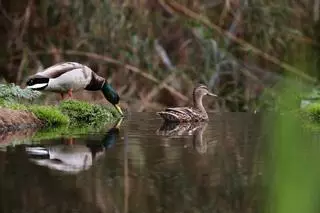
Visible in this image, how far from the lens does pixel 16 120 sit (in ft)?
22.5

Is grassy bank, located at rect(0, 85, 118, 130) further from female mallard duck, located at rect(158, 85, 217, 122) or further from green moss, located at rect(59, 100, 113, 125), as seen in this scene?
female mallard duck, located at rect(158, 85, 217, 122)

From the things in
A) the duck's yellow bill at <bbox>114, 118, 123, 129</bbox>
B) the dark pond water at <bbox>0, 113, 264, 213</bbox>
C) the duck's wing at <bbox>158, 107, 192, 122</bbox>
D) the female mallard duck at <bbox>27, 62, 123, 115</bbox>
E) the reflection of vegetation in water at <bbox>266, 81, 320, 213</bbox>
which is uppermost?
the female mallard duck at <bbox>27, 62, 123, 115</bbox>

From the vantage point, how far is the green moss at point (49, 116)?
7238 mm

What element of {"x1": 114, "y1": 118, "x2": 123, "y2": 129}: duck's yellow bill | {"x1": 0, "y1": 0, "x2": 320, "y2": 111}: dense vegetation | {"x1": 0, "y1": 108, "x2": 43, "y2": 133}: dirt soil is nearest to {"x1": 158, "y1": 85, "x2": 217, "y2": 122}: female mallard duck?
{"x1": 114, "y1": 118, "x2": 123, "y2": 129}: duck's yellow bill

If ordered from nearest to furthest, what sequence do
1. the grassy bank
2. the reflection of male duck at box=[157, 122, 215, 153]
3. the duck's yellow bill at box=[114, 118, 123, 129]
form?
the reflection of male duck at box=[157, 122, 215, 153] → the grassy bank → the duck's yellow bill at box=[114, 118, 123, 129]

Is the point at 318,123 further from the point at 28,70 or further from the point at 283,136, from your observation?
the point at 283,136

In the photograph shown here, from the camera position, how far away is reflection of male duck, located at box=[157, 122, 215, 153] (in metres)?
5.37

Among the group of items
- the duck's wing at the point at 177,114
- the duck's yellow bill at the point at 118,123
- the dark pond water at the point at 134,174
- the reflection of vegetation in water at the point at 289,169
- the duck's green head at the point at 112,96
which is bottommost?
the dark pond water at the point at 134,174

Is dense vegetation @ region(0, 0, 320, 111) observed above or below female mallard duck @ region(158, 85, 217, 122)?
above

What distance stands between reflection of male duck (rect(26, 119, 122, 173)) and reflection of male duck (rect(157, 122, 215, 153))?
0.71 metres

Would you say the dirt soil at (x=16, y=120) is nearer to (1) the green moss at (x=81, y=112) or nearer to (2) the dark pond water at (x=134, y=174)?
(1) the green moss at (x=81, y=112)

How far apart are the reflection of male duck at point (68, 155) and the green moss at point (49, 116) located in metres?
1.88

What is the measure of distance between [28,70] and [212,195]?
30.7ft

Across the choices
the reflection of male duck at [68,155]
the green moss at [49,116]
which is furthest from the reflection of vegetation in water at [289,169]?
the green moss at [49,116]
